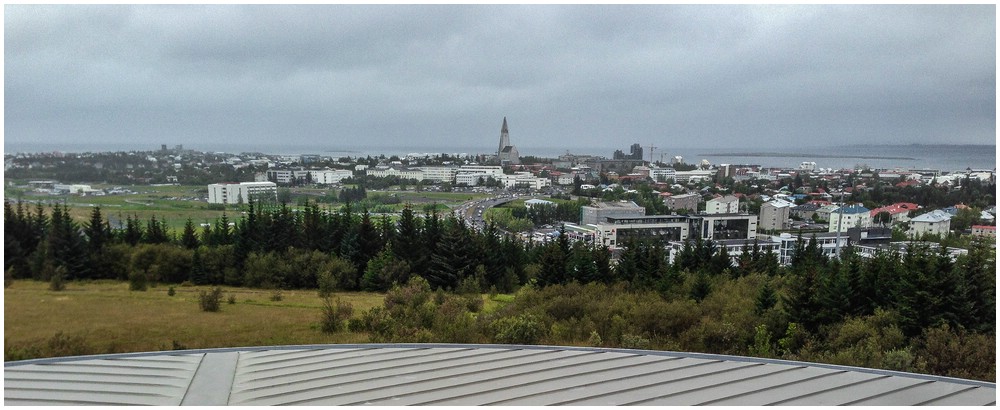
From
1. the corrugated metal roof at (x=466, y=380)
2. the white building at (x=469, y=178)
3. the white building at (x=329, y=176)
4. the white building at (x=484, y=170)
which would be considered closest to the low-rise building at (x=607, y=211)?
the white building at (x=484, y=170)

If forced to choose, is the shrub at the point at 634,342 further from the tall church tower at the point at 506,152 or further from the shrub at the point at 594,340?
the tall church tower at the point at 506,152

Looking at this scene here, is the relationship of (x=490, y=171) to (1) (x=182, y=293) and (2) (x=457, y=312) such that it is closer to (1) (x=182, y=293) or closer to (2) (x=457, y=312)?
(2) (x=457, y=312)

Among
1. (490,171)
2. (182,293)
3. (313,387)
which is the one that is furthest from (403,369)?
(490,171)

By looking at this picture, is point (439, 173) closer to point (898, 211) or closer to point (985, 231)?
point (898, 211)

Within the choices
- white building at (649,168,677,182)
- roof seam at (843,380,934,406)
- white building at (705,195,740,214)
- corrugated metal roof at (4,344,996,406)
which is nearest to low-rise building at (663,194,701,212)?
white building at (705,195,740,214)

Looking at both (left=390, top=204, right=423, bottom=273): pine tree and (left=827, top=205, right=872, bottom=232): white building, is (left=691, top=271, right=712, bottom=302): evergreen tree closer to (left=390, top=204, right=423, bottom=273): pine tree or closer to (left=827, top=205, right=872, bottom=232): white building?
(left=827, top=205, right=872, bottom=232): white building
